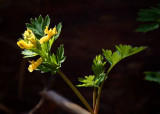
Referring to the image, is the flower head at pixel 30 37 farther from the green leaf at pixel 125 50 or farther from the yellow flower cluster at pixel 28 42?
the green leaf at pixel 125 50

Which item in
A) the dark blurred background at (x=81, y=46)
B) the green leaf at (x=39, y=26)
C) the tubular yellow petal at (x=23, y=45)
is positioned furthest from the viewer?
the dark blurred background at (x=81, y=46)

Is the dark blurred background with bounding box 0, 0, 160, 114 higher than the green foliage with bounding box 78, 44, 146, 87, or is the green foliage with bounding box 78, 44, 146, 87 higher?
the green foliage with bounding box 78, 44, 146, 87

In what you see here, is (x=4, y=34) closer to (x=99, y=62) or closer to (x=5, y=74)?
(x=5, y=74)

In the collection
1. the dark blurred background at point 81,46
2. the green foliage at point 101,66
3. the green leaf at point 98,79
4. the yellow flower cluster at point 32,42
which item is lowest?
the dark blurred background at point 81,46

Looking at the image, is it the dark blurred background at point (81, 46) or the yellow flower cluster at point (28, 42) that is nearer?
the yellow flower cluster at point (28, 42)

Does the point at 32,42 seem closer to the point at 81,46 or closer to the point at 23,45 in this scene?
the point at 23,45

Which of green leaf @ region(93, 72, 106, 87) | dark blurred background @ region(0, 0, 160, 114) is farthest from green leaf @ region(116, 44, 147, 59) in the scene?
dark blurred background @ region(0, 0, 160, 114)

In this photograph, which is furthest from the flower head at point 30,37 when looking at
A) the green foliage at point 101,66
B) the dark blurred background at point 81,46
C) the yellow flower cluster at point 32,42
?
the dark blurred background at point 81,46

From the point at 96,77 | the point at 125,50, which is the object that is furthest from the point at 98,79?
the point at 125,50

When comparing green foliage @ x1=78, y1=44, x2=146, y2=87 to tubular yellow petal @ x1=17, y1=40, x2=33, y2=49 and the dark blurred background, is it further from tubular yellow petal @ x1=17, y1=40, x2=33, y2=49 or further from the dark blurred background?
the dark blurred background
